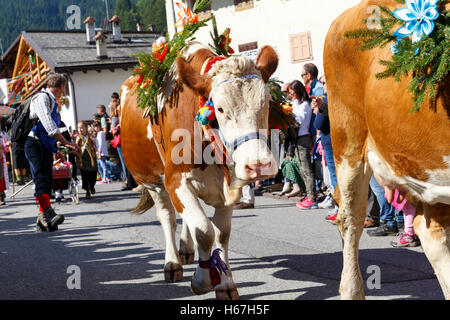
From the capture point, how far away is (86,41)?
35.7 meters

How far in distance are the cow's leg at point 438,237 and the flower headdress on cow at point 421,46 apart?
3.22 ft

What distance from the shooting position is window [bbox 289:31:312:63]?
20.0m

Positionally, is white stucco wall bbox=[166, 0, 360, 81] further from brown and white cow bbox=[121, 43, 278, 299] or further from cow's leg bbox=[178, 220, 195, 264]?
brown and white cow bbox=[121, 43, 278, 299]

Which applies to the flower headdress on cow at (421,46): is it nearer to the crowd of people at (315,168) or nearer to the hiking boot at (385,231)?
the crowd of people at (315,168)

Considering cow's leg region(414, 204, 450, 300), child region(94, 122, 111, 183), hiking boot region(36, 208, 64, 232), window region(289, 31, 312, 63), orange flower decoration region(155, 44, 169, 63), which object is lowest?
hiking boot region(36, 208, 64, 232)

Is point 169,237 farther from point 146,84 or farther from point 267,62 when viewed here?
point 267,62

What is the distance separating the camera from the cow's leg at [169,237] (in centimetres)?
521

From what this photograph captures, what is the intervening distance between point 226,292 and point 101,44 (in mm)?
29372

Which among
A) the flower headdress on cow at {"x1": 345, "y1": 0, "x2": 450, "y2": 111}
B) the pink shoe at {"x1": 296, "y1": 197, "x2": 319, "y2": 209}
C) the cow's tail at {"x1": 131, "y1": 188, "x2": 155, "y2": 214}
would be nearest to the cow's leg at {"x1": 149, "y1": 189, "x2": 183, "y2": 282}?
the cow's tail at {"x1": 131, "y1": 188, "x2": 155, "y2": 214}

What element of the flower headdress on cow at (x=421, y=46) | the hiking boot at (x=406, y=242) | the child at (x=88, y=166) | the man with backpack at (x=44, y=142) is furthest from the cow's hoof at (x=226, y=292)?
the child at (x=88, y=166)

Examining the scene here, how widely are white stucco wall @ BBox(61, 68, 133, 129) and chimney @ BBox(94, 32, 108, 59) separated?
1090 mm

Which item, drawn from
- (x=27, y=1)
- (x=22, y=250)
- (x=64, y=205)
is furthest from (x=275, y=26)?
(x=27, y=1)

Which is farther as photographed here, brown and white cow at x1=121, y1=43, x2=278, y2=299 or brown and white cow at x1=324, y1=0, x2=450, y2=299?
brown and white cow at x1=121, y1=43, x2=278, y2=299
